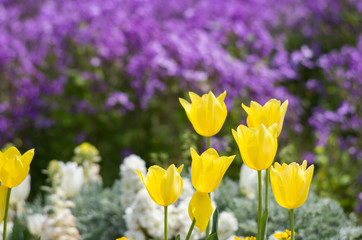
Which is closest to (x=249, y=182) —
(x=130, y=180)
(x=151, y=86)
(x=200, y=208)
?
(x=130, y=180)

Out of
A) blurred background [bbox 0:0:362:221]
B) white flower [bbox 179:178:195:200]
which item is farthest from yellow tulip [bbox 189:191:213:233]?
blurred background [bbox 0:0:362:221]

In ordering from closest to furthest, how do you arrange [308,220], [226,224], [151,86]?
[226,224], [308,220], [151,86]

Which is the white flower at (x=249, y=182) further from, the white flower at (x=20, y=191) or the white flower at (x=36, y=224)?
the white flower at (x=20, y=191)

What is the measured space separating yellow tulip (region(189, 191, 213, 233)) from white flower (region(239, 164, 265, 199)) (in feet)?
3.87

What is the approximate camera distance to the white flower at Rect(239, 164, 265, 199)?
2467mm

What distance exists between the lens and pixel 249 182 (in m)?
2.51

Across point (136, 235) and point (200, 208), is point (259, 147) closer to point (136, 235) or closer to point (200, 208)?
point (200, 208)

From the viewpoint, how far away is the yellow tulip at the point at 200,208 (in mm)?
1258

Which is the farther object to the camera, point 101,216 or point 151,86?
point 151,86

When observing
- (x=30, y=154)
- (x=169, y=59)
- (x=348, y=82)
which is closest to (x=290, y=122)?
(x=348, y=82)

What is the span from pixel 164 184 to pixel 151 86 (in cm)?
279

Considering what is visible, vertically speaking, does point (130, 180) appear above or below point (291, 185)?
above

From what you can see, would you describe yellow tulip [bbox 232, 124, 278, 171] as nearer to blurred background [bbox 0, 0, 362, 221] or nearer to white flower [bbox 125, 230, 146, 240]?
white flower [bbox 125, 230, 146, 240]

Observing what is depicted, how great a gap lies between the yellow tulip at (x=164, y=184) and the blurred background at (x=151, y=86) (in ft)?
7.87
